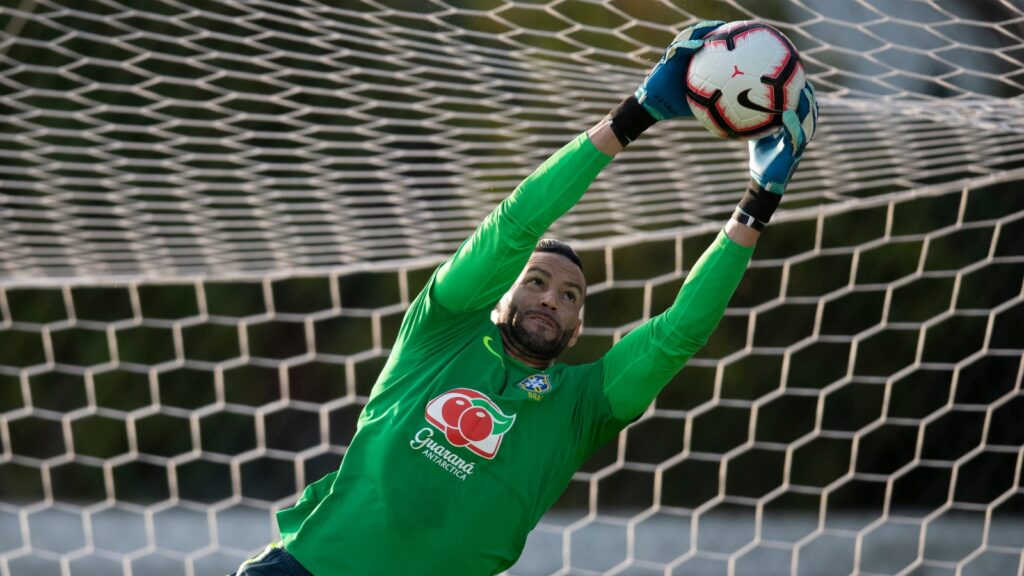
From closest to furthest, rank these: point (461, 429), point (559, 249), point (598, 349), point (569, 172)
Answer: point (569, 172) → point (461, 429) → point (559, 249) → point (598, 349)

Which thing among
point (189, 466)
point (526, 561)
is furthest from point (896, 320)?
point (189, 466)

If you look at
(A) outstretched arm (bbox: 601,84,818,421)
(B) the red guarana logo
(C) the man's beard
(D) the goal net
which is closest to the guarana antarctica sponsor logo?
(B) the red guarana logo

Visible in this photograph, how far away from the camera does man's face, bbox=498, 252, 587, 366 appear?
170cm

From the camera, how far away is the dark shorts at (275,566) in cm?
161

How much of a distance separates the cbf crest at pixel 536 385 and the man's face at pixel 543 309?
0.04 m

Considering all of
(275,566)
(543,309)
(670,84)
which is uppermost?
(670,84)

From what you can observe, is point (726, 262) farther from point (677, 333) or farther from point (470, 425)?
point (470, 425)

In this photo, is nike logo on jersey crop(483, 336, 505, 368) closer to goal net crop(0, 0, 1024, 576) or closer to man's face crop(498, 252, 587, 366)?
man's face crop(498, 252, 587, 366)

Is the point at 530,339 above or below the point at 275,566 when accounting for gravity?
above

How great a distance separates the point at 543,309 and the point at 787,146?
444mm

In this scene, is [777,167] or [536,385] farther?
[536,385]

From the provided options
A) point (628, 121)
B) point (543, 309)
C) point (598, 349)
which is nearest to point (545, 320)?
point (543, 309)

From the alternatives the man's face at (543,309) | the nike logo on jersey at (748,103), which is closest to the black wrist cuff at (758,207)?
the nike logo on jersey at (748,103)

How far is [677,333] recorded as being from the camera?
1564 mm
